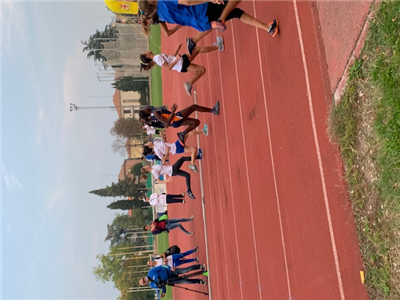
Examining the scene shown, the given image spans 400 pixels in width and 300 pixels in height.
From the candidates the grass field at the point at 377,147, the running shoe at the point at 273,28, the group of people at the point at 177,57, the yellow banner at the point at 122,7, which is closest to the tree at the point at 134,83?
the yellow banner at the point at 122,7

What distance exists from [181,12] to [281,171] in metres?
2.73

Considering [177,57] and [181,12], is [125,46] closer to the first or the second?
[177,57]

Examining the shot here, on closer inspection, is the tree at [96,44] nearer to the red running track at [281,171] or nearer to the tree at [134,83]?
the tree at [134,83]

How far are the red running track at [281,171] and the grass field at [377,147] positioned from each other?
0.69 feet

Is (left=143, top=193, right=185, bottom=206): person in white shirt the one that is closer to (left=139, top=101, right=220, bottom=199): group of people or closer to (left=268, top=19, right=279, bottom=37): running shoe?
(left=139, top=101, right=220, bottom=199): group of people

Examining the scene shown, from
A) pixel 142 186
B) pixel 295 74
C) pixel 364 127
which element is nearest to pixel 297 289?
pixel 364 127

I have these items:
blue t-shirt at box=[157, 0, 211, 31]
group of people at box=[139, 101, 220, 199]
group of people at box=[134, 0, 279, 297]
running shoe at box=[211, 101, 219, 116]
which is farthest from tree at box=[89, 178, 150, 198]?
blue t-shirt at box=[157, 0, 211, 31]

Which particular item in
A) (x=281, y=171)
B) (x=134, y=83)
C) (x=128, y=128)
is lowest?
(x=281, y=171)

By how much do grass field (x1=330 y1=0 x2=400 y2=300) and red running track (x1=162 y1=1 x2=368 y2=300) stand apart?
8.3 inches

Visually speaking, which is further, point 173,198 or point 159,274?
point 173,198

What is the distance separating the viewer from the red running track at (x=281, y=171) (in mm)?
3480

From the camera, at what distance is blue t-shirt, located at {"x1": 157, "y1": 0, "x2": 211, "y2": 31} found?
15.5 ft

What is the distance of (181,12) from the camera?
15.7 feet

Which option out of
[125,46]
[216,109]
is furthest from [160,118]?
[125,46]
